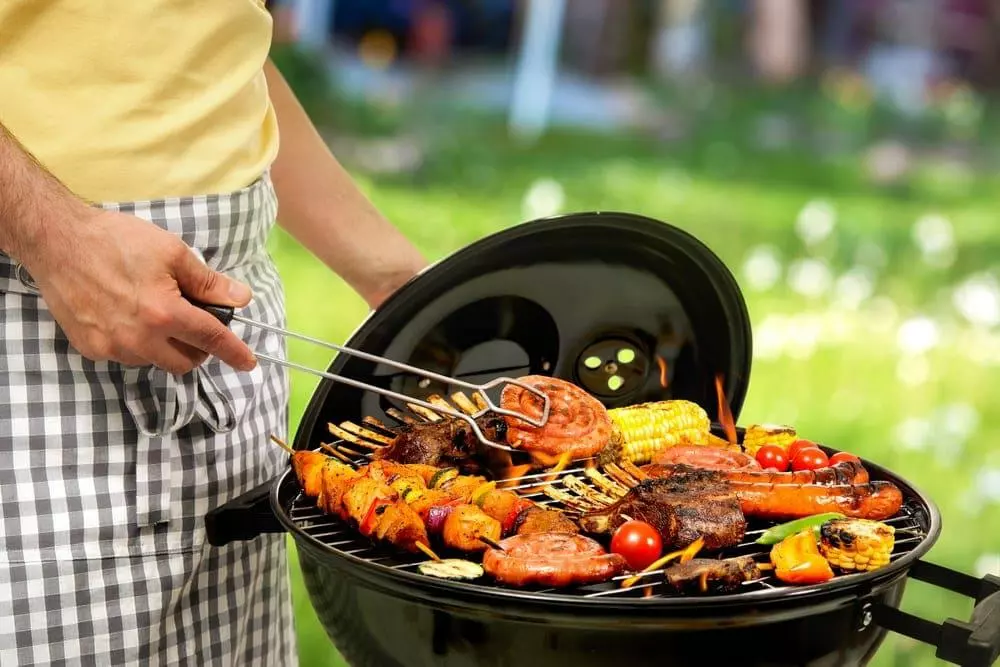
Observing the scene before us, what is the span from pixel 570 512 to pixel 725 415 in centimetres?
59

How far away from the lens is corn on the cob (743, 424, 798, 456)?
2090 mm

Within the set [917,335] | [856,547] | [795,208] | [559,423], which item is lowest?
[856,547]

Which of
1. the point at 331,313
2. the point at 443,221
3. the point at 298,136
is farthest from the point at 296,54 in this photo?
the point at 298,136

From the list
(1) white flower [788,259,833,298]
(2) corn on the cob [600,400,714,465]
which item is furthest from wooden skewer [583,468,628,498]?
(1) white flower [788,259,833,298]

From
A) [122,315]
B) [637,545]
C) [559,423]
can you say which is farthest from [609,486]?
[122,315]

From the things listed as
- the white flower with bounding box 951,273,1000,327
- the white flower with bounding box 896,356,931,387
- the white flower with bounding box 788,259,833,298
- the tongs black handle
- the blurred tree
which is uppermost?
the blurred tree

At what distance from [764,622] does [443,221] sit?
6.62 metres

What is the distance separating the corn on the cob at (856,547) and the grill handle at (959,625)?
0.07 meters

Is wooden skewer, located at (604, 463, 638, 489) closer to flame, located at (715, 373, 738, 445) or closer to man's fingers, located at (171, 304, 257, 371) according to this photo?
flame, located at (715, 373, 738, 445)

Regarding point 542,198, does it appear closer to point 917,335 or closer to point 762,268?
point 762,268

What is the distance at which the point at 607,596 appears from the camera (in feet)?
4.83

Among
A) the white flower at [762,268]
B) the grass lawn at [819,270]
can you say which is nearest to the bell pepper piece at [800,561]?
the grass lawn at [819,270]

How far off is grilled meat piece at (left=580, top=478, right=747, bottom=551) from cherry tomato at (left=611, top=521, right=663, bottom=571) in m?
0.04

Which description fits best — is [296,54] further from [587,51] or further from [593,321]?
[593,321]
